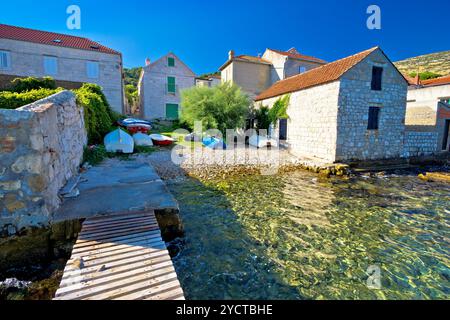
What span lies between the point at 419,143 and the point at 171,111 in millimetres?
20502

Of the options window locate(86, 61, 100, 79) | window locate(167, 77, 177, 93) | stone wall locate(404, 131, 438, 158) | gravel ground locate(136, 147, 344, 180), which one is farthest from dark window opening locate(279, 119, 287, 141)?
window locate(86, 61, 100, 79)

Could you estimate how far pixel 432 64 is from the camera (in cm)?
4344

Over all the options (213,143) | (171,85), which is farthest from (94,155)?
(171,85)

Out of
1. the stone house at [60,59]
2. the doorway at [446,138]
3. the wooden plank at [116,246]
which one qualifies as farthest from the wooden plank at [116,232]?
the doorway at [446,138]

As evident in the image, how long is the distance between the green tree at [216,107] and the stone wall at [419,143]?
34.1 feet

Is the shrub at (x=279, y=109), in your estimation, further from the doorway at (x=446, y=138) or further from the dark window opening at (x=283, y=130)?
the doorway at (x=446, y=138)

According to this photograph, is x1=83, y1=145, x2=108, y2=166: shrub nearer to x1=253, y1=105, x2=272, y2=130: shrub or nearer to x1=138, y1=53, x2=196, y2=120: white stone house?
x1=253, y1=105, x2=272, y2=130: shrub

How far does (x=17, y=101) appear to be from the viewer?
→ 704 centimetres

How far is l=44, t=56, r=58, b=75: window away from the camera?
1801 centimetres

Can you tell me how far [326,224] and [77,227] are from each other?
4.98m

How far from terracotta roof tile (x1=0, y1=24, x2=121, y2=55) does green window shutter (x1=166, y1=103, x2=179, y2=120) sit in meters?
6.41

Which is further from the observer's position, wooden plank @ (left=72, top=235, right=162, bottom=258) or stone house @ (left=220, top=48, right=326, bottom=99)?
stone house @ (left=220, top=48, right=326, bottom=99)

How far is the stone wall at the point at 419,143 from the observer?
518 inches

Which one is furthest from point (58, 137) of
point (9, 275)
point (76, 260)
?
point (76, 260)
